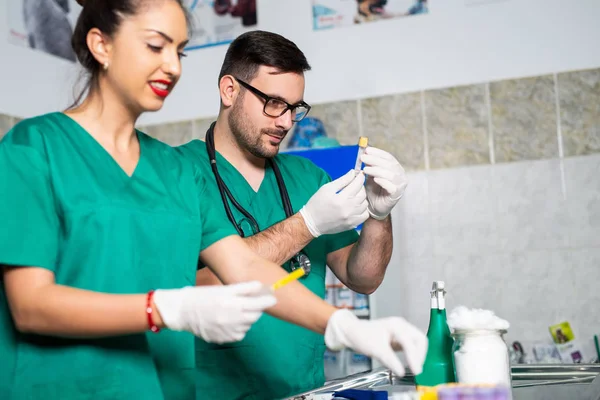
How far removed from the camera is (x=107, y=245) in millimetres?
1202

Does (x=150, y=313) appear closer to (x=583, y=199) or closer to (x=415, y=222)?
(x=415, y=222)

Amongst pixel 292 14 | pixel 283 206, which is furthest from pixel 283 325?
pixel 292 14

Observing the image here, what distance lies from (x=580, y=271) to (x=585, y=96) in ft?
2.54

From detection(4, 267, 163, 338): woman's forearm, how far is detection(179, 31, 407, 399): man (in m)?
0.58

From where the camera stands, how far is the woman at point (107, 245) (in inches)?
43.2

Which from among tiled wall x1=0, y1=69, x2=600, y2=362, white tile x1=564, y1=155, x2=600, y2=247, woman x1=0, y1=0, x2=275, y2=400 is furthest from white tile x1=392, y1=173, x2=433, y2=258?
woman x1=0, y1=0, x2=275, y2=400

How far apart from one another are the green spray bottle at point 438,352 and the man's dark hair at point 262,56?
0.86 meters

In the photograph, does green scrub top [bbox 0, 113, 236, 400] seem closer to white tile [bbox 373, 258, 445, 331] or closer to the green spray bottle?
the green spray bottle

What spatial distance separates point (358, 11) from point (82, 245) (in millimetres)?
2448

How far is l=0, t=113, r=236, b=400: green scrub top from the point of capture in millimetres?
1140

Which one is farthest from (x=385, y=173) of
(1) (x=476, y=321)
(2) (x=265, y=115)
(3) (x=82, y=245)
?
(3) (x=82, y=245)

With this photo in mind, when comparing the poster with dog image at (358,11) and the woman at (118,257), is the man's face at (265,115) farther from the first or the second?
the poster with dog image at (358,11)

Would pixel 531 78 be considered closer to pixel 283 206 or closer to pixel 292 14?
pixel 292 14

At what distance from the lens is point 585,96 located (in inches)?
120
